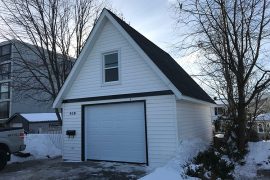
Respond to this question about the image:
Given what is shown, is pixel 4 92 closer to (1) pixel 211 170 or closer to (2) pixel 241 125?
(2) pixel 241 125

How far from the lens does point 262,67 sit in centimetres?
1467

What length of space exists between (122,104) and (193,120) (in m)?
3.78

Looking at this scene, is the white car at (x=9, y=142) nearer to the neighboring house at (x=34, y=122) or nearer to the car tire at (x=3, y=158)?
the car tire at (x=3, y=158)

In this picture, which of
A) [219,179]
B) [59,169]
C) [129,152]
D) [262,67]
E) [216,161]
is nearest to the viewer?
[219,179]

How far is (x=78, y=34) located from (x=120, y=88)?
38.8 ft

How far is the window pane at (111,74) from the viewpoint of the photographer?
12.8m

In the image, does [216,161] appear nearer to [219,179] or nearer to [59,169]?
[219,179]

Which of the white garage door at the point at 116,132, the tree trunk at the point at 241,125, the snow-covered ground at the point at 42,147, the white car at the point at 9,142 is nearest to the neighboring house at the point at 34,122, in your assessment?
the snow-covered ground at the point at 42,147

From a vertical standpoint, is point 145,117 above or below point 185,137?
above

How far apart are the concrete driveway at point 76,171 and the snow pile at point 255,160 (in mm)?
3890

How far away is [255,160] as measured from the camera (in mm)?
12758

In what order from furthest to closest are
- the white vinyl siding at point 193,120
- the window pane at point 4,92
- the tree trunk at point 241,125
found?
the window pane at point 4,92
the tree trunk at point 241,125
the white vinyl siding at point 193,120


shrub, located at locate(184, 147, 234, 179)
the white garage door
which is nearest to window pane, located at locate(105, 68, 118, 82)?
the white garage door

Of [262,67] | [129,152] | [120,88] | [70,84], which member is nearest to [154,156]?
[129,152]
